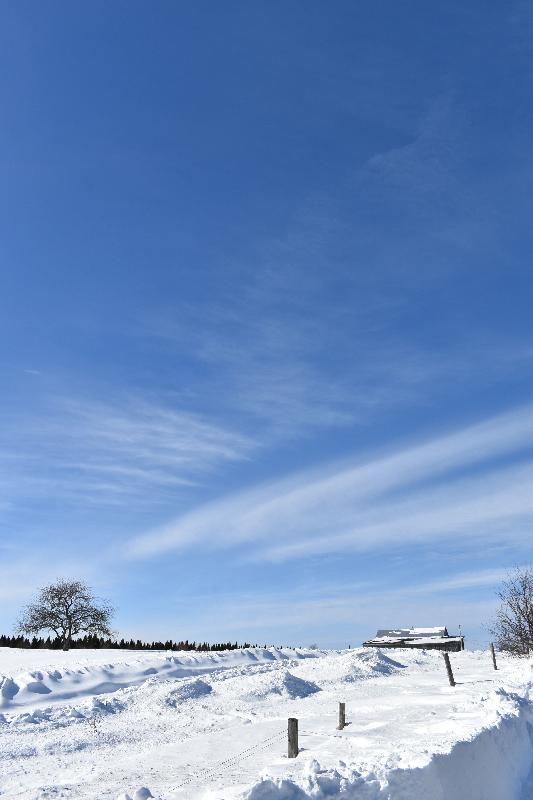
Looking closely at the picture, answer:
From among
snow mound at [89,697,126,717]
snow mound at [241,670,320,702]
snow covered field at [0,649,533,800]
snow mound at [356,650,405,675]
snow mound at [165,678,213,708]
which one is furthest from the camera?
snow mound at [356,650,405,675]

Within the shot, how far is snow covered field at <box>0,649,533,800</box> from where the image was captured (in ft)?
38.6

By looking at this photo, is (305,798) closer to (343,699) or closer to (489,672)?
(343,699)

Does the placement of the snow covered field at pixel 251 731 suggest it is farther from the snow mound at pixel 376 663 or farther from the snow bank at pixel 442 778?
the snow mound at pixel 376 663

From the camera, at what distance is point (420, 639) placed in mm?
71125

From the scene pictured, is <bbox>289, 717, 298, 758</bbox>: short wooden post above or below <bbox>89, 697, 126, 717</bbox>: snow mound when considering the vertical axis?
above

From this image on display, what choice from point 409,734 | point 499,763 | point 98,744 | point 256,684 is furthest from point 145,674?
point 499,763

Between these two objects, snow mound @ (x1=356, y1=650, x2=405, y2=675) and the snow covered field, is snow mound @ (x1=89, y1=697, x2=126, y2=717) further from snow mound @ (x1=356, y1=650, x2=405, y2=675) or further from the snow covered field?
snow mound @ (x1=356, y1=650, x2=405, y2=675)

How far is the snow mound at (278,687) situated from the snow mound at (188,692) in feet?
6.20

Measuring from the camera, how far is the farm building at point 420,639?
65.1m

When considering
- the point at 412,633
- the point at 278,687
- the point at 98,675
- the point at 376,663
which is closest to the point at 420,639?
the point at 412,633

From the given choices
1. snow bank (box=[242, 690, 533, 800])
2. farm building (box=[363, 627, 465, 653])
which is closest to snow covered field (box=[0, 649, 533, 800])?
snow bank (box=[242, 690, 533, 800])

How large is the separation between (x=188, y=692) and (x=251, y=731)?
7.41 m

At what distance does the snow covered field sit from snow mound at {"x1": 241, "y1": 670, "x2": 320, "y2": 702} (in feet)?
0.29

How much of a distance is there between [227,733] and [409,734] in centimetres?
594
